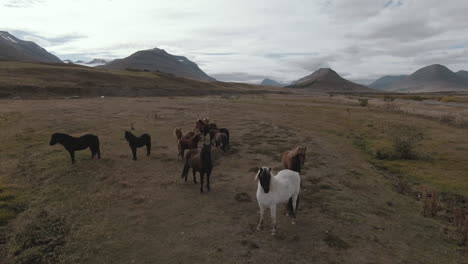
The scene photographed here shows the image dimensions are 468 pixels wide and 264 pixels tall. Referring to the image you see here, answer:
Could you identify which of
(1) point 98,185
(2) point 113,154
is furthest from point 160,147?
(1) point 98,185

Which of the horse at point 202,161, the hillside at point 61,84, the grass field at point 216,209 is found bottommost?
the grass field at point 216,209

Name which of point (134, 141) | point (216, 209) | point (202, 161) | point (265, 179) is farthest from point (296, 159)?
point (134, 141)

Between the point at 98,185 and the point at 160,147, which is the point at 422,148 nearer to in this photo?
the point at 160,147

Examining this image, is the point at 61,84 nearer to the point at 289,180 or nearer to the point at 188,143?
the point at 188,143

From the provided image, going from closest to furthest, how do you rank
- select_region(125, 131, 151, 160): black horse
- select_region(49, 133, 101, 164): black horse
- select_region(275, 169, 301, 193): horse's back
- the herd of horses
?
the herd of horses < select_region(275, 169, 301, 193): horse's back < select_region(49, 133, 101, 164): black horse < select_region(125, 131, 151, 160): black horse

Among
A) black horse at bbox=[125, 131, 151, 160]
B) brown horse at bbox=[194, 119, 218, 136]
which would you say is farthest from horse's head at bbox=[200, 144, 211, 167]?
brown horse at bbox=[194, 119, 218, 136]

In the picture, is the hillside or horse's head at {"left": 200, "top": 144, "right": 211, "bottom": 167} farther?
the hillside

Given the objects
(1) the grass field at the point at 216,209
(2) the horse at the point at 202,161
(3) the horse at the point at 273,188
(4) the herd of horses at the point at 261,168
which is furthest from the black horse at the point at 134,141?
(3) the horse at the point at 273,188

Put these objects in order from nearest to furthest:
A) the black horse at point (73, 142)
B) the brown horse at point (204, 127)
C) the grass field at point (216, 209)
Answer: the grass field at point (216, 209) → the black horse at point (73, 142) → the brown horse at point (204, 127)

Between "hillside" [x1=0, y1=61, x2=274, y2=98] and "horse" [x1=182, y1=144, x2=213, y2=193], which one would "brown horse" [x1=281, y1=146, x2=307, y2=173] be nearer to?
"horse" [x1=182, y1=144, x2=213, y2=193]

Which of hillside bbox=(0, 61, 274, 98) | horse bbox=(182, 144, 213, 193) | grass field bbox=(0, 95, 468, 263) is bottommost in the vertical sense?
grass field bbox=(0, 95, 468, 263)

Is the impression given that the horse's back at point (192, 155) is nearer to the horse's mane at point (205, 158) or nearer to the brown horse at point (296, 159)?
the horse's mane at point (205, 158)

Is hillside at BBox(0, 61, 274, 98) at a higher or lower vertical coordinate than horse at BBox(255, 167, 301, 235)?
higher

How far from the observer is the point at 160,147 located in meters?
17.7
